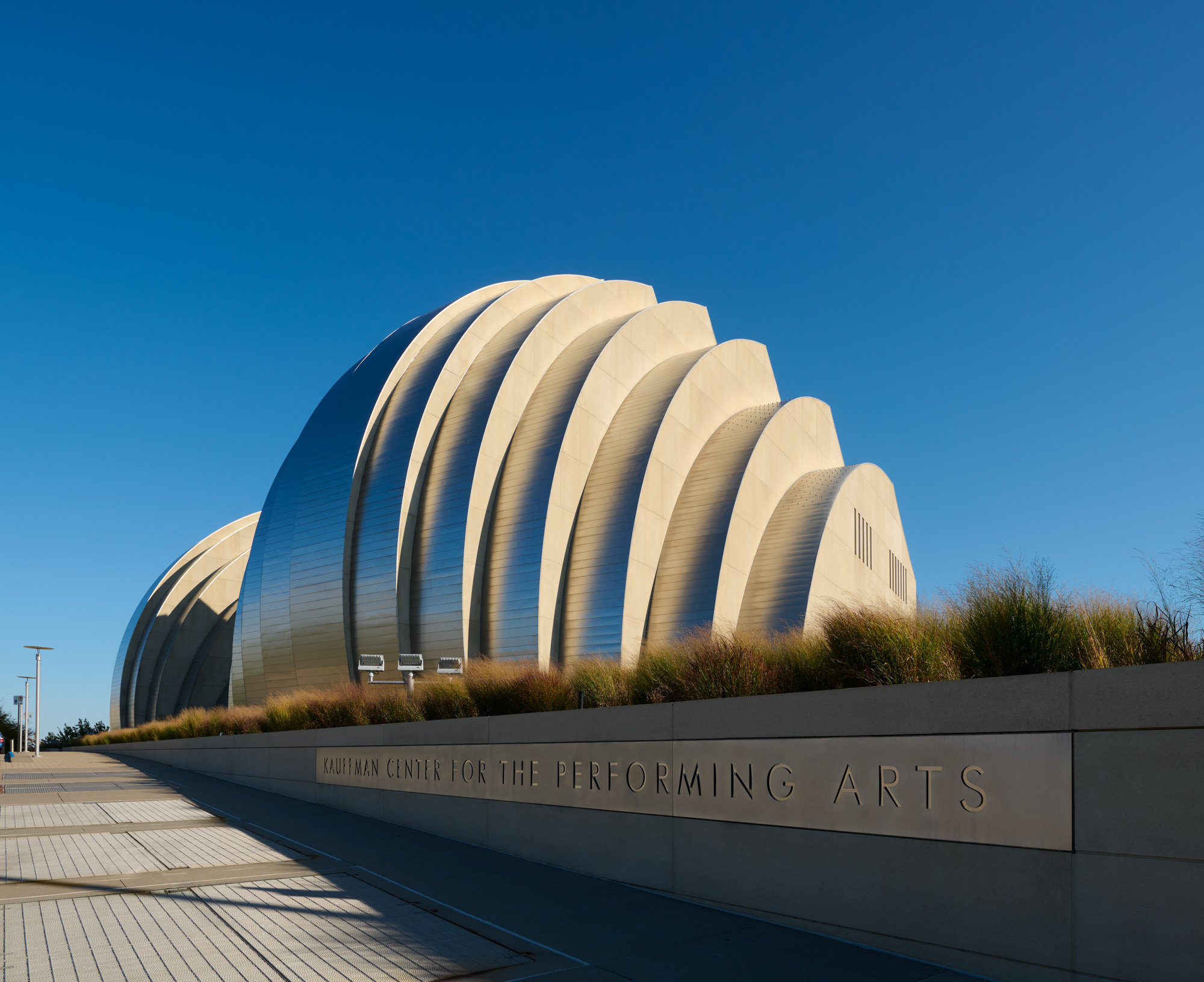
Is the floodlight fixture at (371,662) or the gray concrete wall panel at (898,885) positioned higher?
the floodlight fixture at (371,662)

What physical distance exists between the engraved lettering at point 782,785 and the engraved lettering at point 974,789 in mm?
1671

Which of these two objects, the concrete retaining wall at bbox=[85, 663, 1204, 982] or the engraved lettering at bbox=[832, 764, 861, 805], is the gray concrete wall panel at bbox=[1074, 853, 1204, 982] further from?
the engraved lettering at bbox=[832, 764, 861, 805]

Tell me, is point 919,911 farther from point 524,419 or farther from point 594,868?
point 524,419

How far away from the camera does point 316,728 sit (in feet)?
59.3

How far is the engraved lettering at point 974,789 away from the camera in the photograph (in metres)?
6.69

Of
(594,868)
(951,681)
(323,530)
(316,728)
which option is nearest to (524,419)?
(323,530)

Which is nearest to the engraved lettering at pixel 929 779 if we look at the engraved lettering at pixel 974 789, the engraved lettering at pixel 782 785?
the engraved lettering at pixel 974 789

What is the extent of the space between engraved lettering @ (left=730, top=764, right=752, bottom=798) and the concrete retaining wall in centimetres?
31

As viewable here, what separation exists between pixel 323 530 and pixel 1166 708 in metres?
27.6

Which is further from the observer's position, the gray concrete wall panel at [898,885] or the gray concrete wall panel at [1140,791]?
the gray concrete wall panel at [898,885]

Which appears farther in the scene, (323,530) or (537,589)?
(323,530)

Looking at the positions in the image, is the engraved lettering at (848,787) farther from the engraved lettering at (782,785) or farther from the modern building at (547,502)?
the modern building at (547,502)

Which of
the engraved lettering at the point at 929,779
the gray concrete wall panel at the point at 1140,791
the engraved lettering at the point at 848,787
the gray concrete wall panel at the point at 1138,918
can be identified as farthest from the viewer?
the engraved lettering at the point at 848,787

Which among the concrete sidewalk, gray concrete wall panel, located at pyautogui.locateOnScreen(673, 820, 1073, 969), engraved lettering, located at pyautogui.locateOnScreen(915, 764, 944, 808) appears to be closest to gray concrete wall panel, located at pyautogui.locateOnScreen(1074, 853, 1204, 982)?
gray concrete wall panel, located at pyautogui.locateOnScreen(673, 820, 1073, 969)
